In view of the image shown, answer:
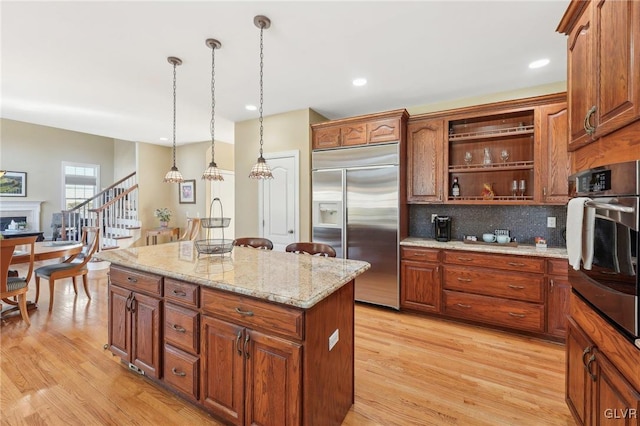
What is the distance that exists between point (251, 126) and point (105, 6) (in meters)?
2.54

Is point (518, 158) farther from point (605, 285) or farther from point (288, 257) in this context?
point (288, 257)

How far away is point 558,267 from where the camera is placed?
2686 mm

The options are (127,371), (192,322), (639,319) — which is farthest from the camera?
(127,371)

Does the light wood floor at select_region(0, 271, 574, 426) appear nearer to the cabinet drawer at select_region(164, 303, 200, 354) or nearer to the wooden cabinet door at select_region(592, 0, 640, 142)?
the cabinet drawer at select_region(164, 303, 200, 354)

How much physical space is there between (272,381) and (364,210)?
2508 mm

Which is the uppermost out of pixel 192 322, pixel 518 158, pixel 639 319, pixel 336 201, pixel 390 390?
pixel 518 158

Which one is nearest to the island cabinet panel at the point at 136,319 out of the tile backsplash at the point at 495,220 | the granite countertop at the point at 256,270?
the granite countertop at the point at 256,270

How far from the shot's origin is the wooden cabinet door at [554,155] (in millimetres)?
2834

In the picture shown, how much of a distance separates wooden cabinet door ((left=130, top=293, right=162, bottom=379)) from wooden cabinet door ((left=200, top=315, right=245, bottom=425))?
46 centimetres

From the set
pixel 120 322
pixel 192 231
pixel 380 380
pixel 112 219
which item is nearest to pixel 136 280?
pixel 120 322

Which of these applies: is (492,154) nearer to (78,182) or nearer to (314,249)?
(314,249)

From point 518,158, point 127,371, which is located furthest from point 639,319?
point 127,371

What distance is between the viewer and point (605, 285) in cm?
126

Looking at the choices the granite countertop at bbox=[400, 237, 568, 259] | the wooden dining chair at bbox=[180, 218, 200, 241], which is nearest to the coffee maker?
the granite countertop at bbox=[400, 237, 568, 259]
